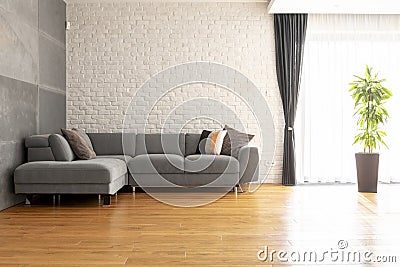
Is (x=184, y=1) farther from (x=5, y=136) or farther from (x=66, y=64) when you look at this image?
(x=5, y=136)

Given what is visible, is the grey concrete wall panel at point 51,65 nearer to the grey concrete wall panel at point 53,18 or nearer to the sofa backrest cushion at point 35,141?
the grey concrete wall panel at point 53,18

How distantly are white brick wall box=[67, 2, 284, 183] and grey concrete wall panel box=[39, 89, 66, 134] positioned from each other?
0.32 m

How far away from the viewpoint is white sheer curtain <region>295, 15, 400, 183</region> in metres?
8.41

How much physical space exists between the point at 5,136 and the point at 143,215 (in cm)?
175

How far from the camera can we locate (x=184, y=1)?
27.7ft

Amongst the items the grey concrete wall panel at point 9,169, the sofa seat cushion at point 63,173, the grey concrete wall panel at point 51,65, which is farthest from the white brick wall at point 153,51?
the sofa seat cushion at point 63,173

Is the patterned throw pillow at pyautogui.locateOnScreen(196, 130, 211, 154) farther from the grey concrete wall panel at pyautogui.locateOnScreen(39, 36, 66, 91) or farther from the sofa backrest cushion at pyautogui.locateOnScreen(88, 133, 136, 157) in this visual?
the grey concrete wall panel at pyautogui.locateOnScreen(39, 36, 66, 91)

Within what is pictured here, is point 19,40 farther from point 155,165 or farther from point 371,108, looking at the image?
point 371,108

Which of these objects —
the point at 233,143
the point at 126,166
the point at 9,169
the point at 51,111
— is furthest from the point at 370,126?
the point at 9,169

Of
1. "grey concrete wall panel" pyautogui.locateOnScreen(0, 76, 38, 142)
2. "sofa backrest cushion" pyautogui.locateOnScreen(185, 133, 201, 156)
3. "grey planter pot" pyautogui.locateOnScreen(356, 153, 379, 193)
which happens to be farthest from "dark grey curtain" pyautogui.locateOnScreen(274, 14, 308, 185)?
"grey concrete wall panel" pyautogui.locateOnScreen(0, 76, 38, 142)

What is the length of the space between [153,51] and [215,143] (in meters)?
1.94

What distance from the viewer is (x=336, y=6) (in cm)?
781

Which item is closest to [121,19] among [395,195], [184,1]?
[184,1]

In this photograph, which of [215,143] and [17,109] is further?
[215,143]
